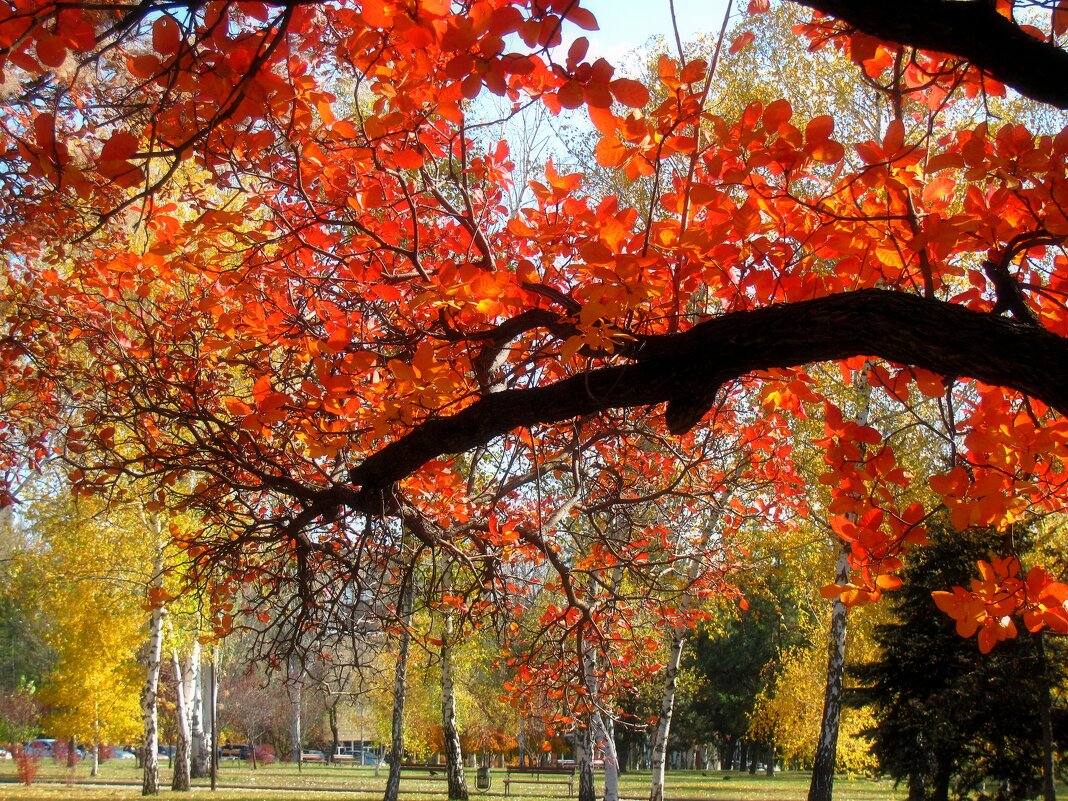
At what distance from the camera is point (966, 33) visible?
5.45 feet

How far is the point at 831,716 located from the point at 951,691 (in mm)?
3128

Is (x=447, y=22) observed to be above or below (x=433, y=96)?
below

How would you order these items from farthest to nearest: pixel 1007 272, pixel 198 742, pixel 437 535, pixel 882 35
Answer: pixel 198 742 < pixel 437 535 < pixel 1007 272 < pixel 882 35

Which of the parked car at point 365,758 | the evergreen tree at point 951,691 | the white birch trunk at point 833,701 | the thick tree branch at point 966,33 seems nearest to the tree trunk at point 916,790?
the evergreen tree at point 951,691

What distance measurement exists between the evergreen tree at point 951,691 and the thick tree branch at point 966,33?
35.4 ft

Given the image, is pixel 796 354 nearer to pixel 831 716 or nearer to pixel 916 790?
pixel 831 716

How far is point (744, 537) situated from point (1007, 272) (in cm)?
1044

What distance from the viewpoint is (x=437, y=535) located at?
3.71 m

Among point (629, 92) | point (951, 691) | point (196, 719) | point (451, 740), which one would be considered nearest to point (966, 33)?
point (629, 92)

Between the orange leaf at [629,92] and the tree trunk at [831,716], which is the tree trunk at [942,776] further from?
the orange leaf at [629,92]

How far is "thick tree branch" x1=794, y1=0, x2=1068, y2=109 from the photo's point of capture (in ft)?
5.41

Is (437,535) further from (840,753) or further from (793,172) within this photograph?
(840,753)

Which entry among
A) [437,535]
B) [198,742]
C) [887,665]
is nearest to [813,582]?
[887,665]

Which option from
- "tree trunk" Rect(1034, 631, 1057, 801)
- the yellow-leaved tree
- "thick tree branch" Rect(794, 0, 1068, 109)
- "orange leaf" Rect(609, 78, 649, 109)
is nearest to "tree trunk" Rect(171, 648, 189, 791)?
the yellow-leaved tree
